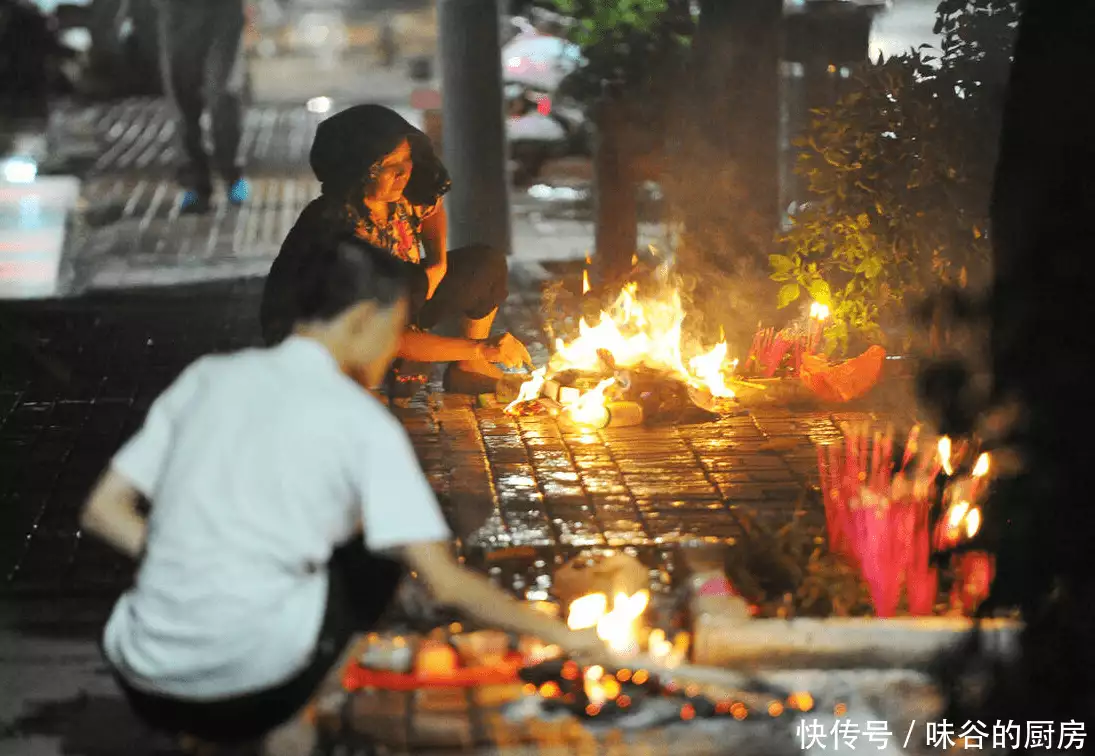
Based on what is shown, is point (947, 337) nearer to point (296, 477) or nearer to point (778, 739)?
point (778, 739)

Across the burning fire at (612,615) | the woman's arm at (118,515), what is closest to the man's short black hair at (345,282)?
the woman's arm at (118,515)

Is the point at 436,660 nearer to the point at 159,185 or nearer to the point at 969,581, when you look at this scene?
the point at 969,581

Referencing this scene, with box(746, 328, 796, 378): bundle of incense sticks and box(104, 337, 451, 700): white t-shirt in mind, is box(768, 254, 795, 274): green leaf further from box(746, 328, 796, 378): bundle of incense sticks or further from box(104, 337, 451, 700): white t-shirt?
box(104, 337, 451, 700): white t-shirt

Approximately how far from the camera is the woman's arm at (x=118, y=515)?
13.3ft

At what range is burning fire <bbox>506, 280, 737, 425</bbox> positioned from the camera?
7.86 metres

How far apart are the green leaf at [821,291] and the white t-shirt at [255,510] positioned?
4.89 meters

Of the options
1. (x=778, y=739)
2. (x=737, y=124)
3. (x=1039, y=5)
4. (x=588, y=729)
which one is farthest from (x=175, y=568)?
(x=737, y=124)

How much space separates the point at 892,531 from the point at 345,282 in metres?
2.66

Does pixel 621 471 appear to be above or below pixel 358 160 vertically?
below

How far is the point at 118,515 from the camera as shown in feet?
13.3

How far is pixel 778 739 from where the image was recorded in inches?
180

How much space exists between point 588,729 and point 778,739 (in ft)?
1.99

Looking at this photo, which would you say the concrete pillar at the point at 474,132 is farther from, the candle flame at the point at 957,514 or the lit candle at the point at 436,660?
the lit candle at the point at 436,660

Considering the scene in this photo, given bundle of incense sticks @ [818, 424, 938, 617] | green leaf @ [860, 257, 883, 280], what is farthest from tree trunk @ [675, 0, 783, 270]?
bundle of incense sticks @ [818, 424, 938, 617]
